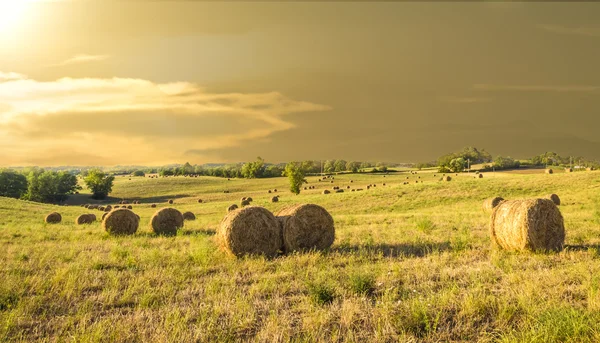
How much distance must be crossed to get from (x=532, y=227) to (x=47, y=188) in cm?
11452

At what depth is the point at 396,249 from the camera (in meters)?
14.3

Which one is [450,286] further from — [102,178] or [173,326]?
[102,178]

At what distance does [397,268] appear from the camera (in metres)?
10.6

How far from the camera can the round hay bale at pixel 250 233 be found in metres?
13.4

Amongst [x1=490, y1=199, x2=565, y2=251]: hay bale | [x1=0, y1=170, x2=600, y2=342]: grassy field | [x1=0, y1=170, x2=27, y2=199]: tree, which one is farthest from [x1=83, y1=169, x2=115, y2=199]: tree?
[x1=490, y1=199, x2=565, y2=251]: hay bale

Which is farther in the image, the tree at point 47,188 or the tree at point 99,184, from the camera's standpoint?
the tree at point 99,184

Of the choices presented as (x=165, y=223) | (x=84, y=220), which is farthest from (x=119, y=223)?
(x=84, y=220)

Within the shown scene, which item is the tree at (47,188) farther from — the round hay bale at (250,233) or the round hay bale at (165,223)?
the round hay bale at (250,233)

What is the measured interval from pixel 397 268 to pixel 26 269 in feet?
36.5

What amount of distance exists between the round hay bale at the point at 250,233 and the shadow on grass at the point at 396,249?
7.87 ft

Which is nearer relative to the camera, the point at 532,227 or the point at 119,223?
the point at 532,227

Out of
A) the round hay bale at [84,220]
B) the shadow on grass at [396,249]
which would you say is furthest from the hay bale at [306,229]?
the round hay bale at [84,220]

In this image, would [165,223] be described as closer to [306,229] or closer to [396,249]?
[306,229]

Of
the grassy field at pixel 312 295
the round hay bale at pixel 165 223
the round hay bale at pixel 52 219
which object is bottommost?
the round hay bale at pixel 52 219
